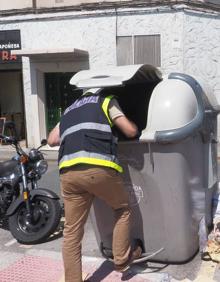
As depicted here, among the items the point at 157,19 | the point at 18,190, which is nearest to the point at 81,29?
the point at 157,19

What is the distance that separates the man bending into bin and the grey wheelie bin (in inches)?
9.3

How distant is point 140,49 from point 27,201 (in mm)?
8853

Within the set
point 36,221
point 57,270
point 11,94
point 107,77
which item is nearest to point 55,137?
point 107,77

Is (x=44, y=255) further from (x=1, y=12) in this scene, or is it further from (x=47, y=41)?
(x=1, y=12)

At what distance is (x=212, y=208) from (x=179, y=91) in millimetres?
1581

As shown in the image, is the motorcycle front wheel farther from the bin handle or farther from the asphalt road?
the bin handle

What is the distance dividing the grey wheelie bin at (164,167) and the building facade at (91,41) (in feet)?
29.4

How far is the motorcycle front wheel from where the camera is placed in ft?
16.5

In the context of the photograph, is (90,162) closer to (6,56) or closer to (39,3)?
(39,3)

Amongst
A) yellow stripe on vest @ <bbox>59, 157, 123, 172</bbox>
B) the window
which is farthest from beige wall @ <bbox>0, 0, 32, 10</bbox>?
yellow stripe on vest @ <bbox>59, 157, 123, 172</bbox>

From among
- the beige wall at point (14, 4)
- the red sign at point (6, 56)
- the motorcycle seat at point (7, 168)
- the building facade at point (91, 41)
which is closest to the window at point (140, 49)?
the building facade at point (91, 41)

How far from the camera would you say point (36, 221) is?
5.14m

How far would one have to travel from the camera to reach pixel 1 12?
1463cm

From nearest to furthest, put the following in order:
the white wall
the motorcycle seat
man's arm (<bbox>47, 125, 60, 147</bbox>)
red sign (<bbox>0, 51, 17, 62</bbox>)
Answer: man's arm (<bbox>47, 125, 60, 147</bbox>) < the motorcycle seat < red sign (<bbox>0, 51, 17, 62</bbox>) < the white wall
